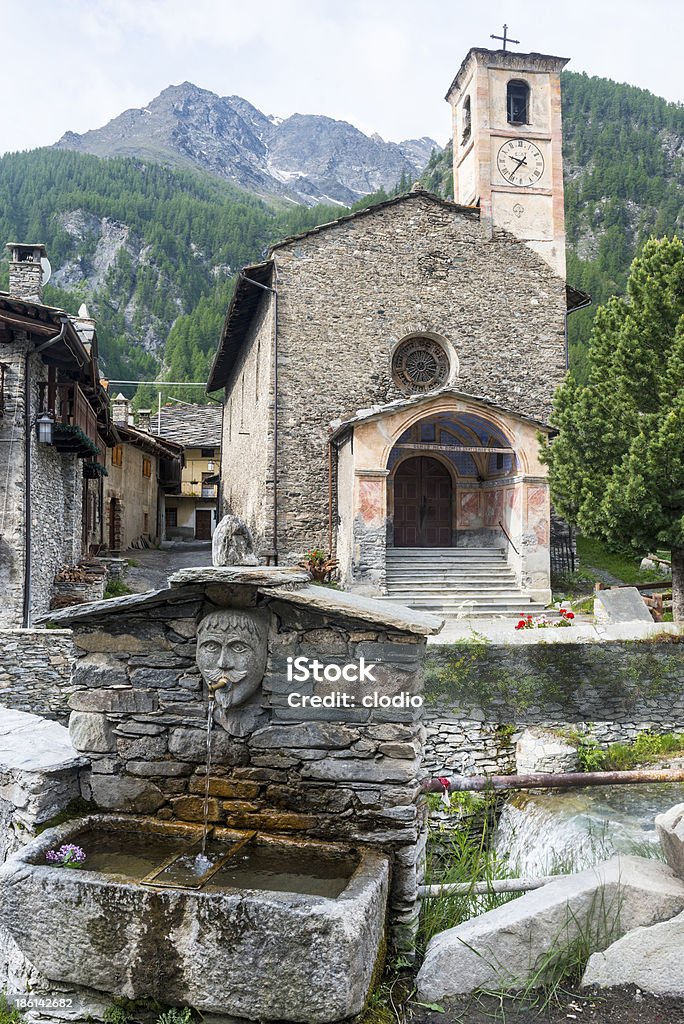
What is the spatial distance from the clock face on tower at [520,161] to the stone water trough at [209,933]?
20.2 meters

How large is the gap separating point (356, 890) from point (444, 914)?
41.4 inches

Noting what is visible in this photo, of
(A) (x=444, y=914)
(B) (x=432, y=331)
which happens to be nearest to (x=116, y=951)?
(A) (x=444, y=914)

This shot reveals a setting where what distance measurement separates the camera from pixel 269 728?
13.0 feet

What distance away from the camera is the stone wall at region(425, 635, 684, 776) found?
1012 cm

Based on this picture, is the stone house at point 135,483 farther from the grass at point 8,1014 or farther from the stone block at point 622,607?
the grass at point 8,1014

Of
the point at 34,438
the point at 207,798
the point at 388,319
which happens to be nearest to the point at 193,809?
the point at 207,798

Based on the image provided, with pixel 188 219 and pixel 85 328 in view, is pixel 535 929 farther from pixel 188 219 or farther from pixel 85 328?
pixel 188 219

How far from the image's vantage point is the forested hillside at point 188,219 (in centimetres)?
6912

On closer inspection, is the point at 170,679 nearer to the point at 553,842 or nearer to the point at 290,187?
the point at 553,842

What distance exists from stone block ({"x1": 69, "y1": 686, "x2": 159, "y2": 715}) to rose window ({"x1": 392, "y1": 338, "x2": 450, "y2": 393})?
15967 millimetres

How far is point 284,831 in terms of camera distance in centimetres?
386

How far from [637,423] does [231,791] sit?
33.1 feet

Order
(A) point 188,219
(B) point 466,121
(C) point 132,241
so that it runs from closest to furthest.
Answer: (B) point 466,121 < (C) point 132,241 < (A) point 188,219

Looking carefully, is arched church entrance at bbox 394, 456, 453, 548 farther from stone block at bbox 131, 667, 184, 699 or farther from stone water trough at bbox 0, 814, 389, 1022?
stone water trough at bbox 0, 814, 389, 1022
